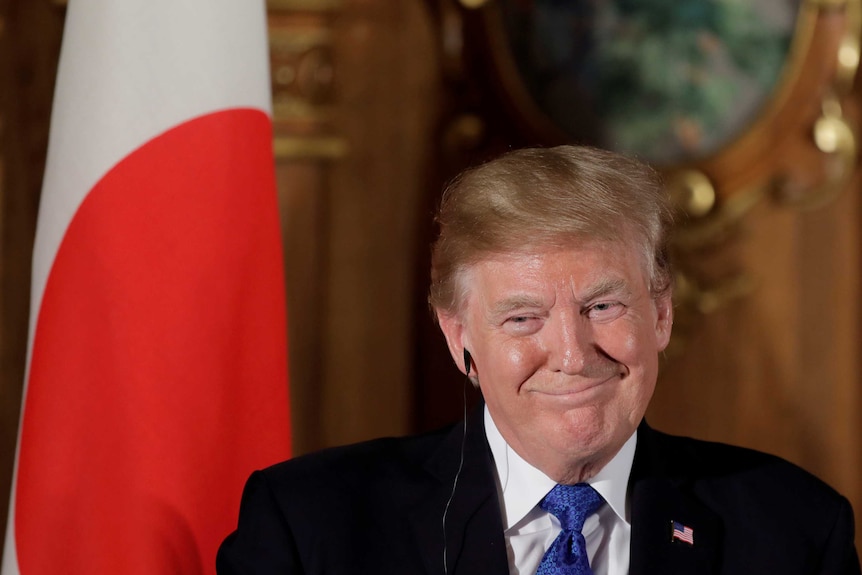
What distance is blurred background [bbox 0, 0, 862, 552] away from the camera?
3398 mm

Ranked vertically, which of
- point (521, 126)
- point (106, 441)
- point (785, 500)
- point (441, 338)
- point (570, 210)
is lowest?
point (785, 500)

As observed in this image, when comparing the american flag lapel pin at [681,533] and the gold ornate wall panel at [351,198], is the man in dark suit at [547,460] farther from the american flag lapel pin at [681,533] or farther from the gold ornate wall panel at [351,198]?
the gold ornate wall panel at [351,198]

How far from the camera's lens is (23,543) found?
2.10m

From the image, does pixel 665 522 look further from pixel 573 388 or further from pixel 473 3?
pixel 473 3

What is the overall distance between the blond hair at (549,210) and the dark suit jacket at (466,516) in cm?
29

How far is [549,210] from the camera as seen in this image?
69.1 inches

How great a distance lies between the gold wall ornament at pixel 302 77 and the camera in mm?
3342

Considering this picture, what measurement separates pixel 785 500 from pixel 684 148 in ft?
5.50

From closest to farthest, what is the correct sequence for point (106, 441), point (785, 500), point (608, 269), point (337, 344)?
point (608, 269) < point (785, 500) < point (106, 441) < point (337, 344)

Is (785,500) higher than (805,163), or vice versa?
(805,163)

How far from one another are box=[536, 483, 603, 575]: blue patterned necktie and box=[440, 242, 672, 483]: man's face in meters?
0.05

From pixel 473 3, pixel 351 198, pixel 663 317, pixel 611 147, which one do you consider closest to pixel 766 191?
pixel 611 147

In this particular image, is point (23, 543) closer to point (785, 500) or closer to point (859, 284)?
point (785, 500)

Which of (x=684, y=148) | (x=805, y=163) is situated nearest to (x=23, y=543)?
(x=684, y=148)
